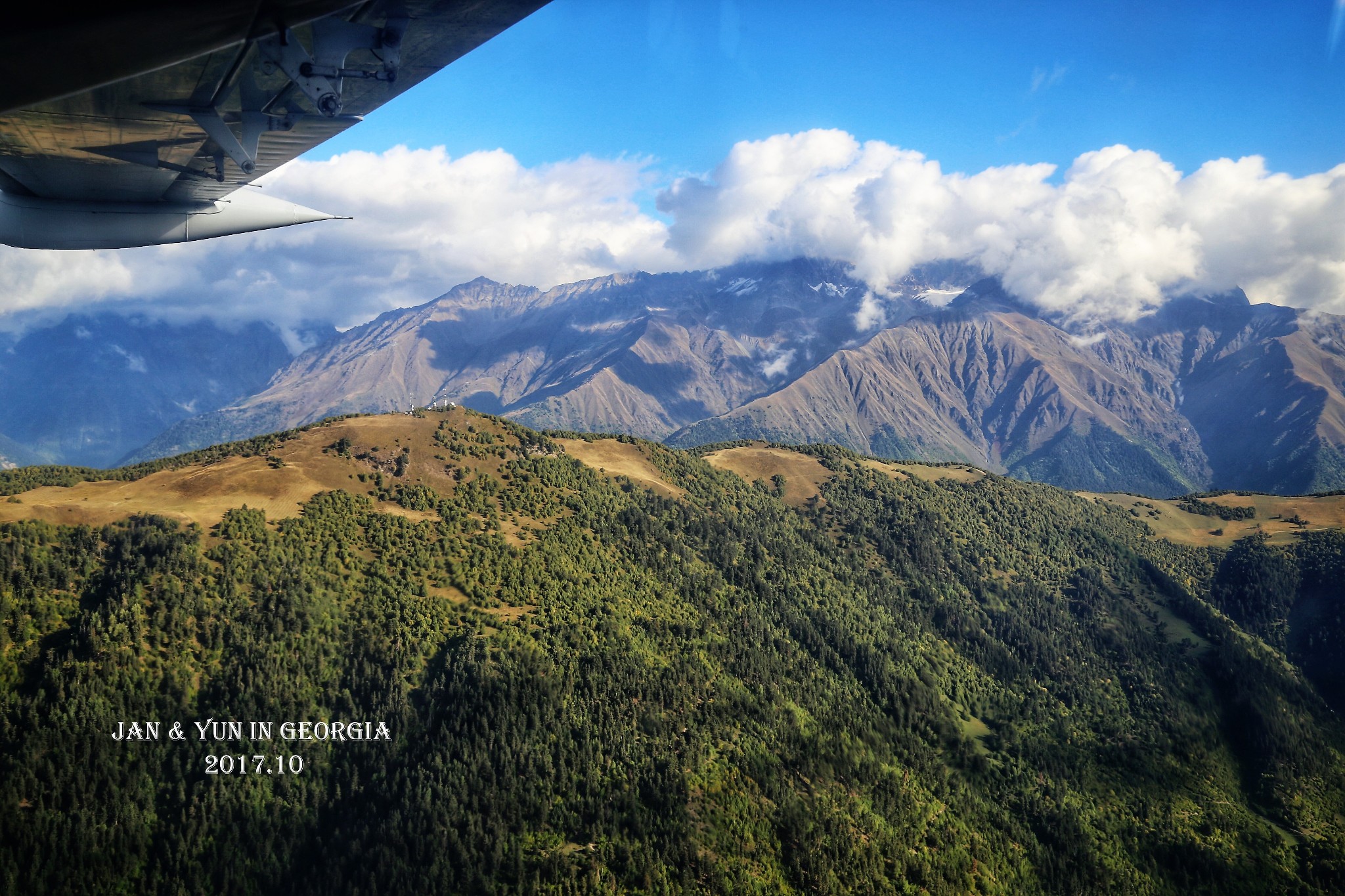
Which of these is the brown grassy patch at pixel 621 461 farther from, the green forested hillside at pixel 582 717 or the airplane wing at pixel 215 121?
the airplane wing at pixel 215 121

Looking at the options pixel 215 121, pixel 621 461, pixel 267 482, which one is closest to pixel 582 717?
pixel 267 482

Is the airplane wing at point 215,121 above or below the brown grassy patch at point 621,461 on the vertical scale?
below

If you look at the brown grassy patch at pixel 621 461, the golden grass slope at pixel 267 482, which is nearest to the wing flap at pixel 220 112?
the golden grass slope at pixel 267 482

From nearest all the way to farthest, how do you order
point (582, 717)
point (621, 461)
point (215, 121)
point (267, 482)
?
1. point (215, 121)
2. point (582, 717)
3. point (267, 482)
4. point (621, 461)

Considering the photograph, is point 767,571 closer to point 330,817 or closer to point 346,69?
point 330,817

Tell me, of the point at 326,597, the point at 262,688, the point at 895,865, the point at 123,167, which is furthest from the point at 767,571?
the point at 123,167

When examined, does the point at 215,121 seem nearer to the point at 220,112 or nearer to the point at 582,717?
Answer: the point at 220,112
